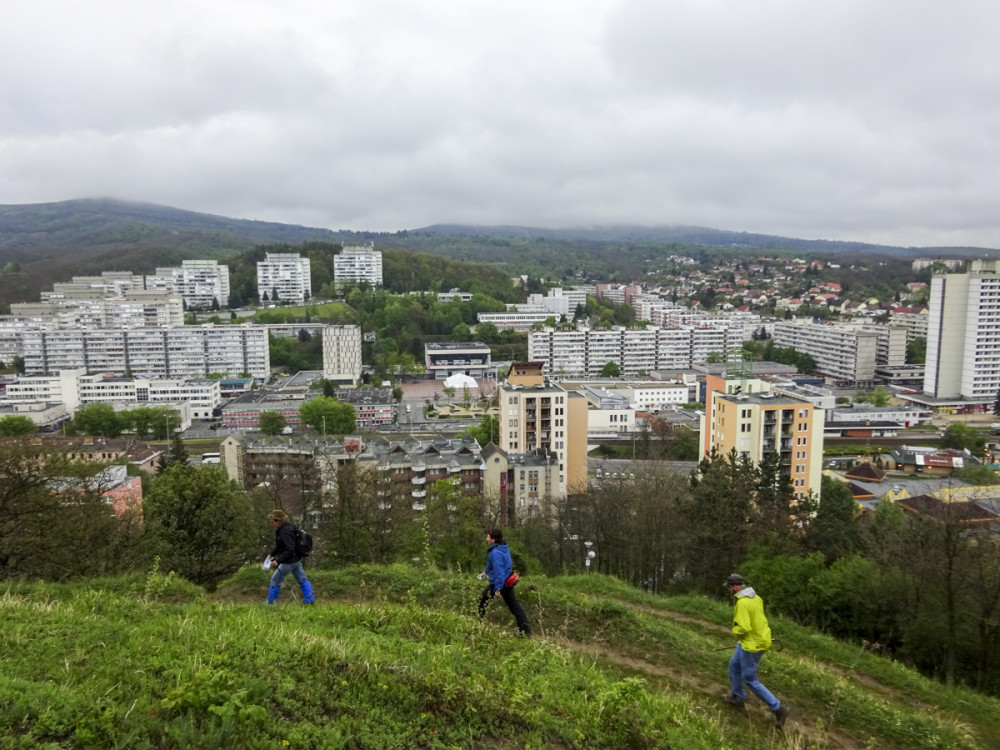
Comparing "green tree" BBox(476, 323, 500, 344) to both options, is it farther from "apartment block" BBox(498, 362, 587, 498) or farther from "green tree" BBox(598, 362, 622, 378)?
"apartment block" BBox(498, 362, 587, 498)

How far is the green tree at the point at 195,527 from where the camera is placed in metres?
8.69

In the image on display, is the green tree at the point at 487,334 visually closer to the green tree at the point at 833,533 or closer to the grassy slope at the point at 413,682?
the green tree at the point at 833,533

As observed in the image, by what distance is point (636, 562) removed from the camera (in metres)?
12.7

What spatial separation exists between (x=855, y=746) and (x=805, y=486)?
19661 mm

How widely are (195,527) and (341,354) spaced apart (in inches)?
1797

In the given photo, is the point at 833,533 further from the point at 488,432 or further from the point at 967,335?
the point at 967,335

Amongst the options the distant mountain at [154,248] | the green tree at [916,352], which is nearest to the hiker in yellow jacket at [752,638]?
the green tree at [916,352]

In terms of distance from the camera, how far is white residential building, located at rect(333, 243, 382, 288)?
8944 cm

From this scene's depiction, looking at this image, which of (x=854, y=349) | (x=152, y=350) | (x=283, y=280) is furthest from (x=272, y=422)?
(x=283, y=280)

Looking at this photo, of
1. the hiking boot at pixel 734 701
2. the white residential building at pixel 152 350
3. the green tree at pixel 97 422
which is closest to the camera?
the hiking boot at pixel 734 701

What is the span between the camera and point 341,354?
177 ft

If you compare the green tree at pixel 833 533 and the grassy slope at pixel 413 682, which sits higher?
the grassy slope at pixel 413 682

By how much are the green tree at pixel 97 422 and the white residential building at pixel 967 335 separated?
2180 inches

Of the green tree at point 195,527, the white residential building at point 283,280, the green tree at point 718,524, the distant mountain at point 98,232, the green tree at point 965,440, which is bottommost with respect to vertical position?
the green tree at point 965,440
